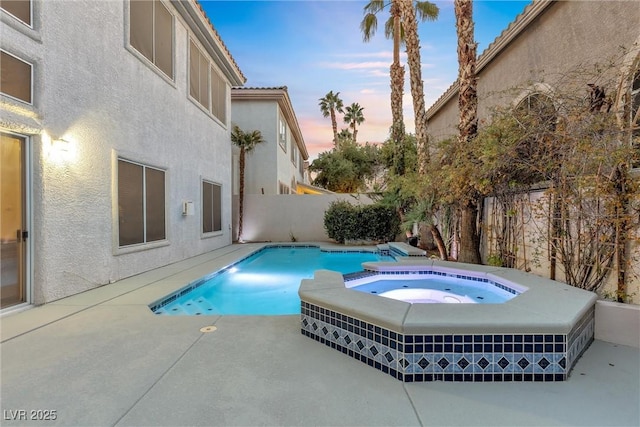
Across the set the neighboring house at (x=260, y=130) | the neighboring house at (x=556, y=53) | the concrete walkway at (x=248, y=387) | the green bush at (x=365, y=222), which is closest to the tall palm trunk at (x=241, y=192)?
the neighboring house at (x=260, y=130)

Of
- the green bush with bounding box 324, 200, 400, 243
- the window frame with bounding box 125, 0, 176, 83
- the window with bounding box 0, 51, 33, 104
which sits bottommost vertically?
the green bush with bounding box 324, 200, 400, 243

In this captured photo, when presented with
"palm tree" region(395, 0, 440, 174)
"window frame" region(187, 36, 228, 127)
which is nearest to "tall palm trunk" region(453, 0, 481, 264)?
"palm tree" region(395, 0, 440, 174)

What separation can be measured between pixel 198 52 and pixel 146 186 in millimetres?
5434

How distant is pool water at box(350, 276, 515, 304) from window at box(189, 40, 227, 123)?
8.06 metres

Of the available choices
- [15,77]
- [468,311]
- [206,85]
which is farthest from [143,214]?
[468,311]

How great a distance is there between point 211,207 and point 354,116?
3221 centimetres

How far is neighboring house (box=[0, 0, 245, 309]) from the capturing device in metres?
4.46

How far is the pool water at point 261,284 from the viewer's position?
18.2 feet

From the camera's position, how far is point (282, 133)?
1800 cm

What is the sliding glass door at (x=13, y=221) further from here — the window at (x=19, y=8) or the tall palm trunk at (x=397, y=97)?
the tall palm trunk at (x=397, y=97)

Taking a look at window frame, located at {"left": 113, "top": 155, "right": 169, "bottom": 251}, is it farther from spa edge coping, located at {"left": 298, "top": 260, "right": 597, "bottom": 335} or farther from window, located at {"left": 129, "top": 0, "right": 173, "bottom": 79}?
spa edge coping, located at {"left": 298, "top": 260, "right": 597, "bottom": 335}

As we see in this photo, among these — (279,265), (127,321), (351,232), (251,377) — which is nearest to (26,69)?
(127,321)

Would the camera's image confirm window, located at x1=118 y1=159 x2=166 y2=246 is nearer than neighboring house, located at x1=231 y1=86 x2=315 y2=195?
Yes

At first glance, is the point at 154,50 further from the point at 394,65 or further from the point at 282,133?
the point at 282,133
